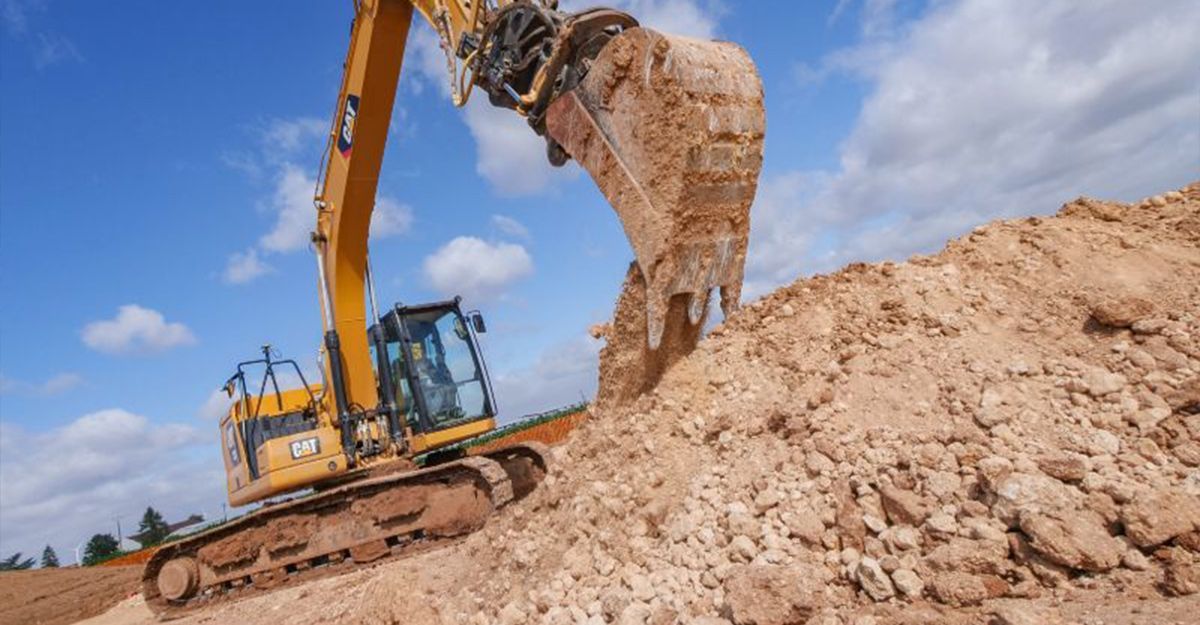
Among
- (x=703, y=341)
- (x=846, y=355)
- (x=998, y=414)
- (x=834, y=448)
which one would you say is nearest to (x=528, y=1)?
(x=703, y=341)

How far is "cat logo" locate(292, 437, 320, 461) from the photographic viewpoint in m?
7.52

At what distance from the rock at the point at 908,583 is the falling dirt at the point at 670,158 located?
189cm

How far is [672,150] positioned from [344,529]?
5376 millimetres

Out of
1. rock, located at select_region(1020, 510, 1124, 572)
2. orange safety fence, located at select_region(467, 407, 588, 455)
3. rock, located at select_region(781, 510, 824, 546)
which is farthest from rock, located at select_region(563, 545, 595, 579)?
orange safety fence, located at select_region(467, 407, 588, 455)

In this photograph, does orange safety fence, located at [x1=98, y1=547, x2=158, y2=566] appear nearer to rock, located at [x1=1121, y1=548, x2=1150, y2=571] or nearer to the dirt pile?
the dirt pile

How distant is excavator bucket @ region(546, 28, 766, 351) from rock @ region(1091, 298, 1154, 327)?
2.03 meters

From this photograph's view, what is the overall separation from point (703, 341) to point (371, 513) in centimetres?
418

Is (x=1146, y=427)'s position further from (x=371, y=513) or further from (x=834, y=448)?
(x=371, y=513)

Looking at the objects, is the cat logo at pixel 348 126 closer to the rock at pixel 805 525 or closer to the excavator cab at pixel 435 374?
the excavator cab at pixel 435 374

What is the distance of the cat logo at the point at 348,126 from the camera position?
23.6 feet

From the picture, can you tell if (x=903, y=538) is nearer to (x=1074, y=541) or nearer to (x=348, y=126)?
(x=1074, y=541)

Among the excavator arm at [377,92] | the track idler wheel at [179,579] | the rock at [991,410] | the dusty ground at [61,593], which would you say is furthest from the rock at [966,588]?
the dusty ground at [61,593]

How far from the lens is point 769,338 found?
15.8 ft

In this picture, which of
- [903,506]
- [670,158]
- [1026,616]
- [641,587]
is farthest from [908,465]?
[670,158]
